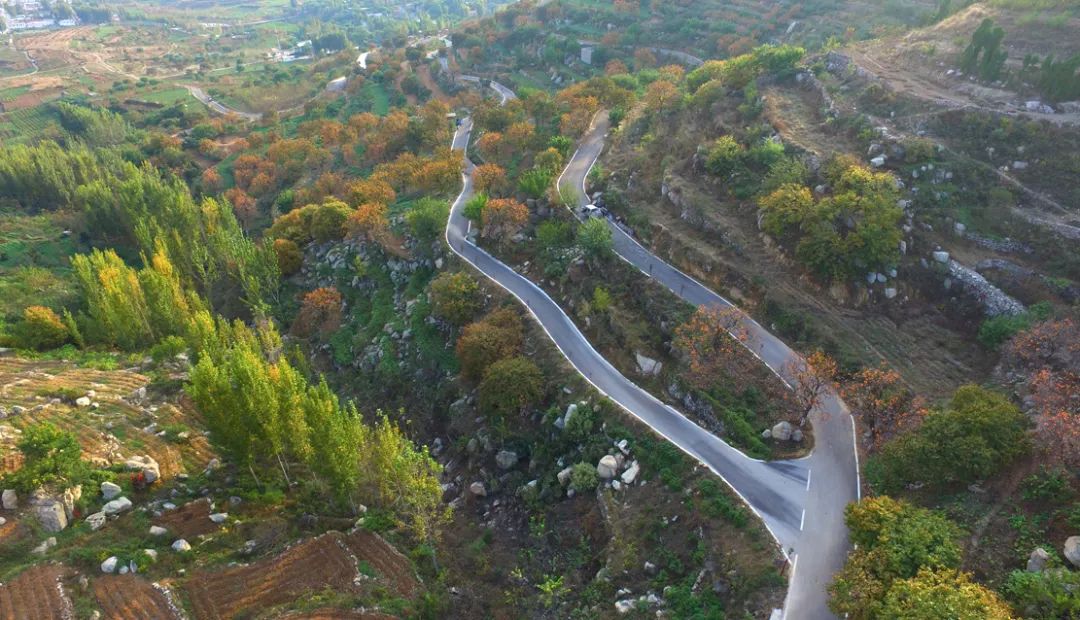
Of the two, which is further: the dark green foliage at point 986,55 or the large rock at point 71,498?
the dark green foliage at point 986,55

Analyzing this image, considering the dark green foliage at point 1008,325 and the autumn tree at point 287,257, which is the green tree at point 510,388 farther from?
the autumn tree at point 287,257

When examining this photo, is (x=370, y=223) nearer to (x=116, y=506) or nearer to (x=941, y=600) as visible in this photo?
(x=116, y=506)

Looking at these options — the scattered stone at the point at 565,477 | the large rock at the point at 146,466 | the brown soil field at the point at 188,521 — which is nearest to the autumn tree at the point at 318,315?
the large rock at the point at 146,466

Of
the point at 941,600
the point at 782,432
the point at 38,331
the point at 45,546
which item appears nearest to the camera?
the point at 941,600

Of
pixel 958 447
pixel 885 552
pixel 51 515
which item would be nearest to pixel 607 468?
pixel 885 552

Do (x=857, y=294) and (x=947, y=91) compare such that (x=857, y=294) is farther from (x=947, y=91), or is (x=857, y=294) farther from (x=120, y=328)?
(x=120, y=328)

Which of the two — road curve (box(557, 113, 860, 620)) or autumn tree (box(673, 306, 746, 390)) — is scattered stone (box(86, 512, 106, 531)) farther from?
autumn tree (box(673, 306, 746, 390))
